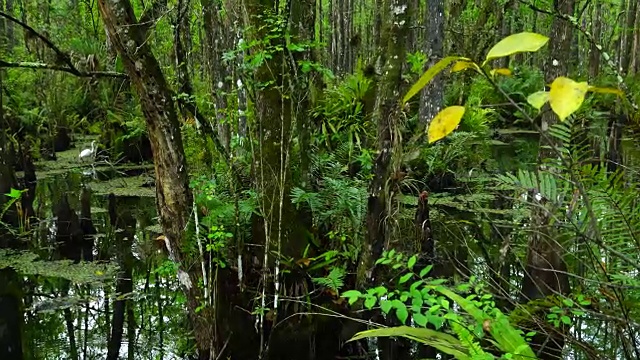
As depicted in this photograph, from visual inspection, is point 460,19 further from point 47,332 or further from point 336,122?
point 47,332

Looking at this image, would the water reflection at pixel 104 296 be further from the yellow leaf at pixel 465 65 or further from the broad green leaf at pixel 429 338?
the yellow leaf at pixel 465 65

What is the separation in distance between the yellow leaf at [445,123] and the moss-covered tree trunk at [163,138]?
95.8 inches

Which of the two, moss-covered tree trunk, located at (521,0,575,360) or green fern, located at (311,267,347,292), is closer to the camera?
moss-covered tree trunk, located at (521,0,575,360)

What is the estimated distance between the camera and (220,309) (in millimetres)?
3523

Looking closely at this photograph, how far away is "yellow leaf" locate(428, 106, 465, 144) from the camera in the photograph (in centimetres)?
88

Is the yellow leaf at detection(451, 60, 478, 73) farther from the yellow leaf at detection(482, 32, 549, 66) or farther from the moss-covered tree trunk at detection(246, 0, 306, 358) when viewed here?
the moss-covered tree trunk at detection(246, 0, 306, 358)

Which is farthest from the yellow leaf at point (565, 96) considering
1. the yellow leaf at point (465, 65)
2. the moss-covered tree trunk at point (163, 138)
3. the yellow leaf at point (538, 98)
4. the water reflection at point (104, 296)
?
the water reflection at point (104, 296)

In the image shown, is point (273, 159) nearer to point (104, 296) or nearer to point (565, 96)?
point (104, 296)

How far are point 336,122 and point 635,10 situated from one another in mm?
11664

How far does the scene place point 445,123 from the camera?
890 mm

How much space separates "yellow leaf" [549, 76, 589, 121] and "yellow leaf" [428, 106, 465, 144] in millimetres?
142

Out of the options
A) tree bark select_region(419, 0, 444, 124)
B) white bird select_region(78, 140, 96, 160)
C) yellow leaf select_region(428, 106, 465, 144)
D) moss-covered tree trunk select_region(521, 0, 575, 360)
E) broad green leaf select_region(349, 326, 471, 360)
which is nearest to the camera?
yellow leaf select_region(428, 106, 465, 144)

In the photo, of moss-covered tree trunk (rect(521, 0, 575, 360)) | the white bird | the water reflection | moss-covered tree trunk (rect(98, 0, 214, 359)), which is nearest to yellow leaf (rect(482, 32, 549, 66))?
moss-covered tree trunk (rect(521, 0, 575, 360))

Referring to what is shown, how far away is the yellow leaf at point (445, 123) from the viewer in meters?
0.88
